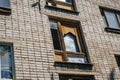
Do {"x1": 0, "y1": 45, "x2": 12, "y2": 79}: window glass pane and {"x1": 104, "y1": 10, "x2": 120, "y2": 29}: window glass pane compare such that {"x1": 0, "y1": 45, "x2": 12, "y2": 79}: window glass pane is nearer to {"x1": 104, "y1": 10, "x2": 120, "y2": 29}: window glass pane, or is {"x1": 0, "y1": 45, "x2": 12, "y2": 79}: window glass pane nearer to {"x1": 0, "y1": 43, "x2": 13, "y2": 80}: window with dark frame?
{"x1": 0, "y1": 43, "x2": 13, "y2": 80}: window with dark frame

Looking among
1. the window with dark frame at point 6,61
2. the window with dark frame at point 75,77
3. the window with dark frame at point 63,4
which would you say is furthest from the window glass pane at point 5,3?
the window with dark frame at point 75,77

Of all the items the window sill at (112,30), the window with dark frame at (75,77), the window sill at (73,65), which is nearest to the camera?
the window with dark frame at (75,77)

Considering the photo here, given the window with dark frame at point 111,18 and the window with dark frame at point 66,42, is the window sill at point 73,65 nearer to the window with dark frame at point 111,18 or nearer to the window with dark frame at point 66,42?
the window with dark frame at point 66,42

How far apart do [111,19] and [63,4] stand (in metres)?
2.57

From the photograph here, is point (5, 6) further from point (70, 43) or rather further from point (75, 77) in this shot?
point (75, 77)

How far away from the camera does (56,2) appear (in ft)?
35.9

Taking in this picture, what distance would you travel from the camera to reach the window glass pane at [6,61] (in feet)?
26.2

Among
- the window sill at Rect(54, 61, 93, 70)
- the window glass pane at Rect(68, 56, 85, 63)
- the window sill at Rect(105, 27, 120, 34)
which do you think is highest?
the window sill at Rect(105, 27, 120, 34)

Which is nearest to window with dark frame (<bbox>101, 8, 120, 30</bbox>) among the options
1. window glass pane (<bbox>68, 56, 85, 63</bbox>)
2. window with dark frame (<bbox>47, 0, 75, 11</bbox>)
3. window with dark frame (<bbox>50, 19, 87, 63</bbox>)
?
window with dark frame (<bbox>47, 0, 75, 11</bbox>)

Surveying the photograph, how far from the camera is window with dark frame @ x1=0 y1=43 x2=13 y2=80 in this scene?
26.2 feet

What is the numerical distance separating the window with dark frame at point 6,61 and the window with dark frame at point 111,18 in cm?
499

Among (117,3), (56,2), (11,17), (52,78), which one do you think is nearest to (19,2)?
(11,17)

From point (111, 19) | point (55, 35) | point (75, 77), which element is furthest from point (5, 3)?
point (111, 19)

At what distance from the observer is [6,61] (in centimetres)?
828
